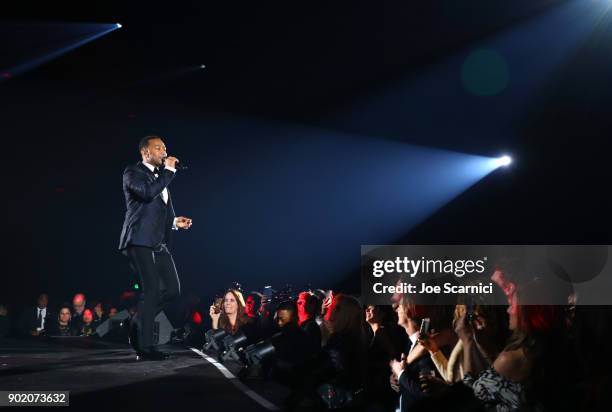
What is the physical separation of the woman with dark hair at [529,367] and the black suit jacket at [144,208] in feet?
12.2

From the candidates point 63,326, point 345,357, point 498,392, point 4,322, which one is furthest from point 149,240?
point 4,322

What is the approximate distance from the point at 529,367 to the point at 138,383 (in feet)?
9.45

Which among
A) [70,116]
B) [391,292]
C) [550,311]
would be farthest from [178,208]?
[550,311]

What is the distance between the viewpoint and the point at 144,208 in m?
6.21

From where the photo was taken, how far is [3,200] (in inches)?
639

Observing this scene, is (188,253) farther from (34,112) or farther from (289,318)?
(289,318)

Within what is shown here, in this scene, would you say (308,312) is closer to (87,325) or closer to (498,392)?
(498,392)

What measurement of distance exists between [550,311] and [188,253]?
47.9 feet

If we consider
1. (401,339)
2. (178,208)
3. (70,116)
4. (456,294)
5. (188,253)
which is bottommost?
(401,339)

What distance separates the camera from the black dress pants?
6078 millimetres

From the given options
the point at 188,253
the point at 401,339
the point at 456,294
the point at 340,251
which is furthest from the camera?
the point at 340,251

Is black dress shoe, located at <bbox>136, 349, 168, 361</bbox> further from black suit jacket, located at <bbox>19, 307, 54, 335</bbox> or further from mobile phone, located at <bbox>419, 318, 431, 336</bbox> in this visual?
black suit jacket, located at <bbox>19, 307, 54, 335</bbox>

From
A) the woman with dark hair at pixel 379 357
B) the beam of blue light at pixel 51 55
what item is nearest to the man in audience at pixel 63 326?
the beam of blue light at pixel 51 55

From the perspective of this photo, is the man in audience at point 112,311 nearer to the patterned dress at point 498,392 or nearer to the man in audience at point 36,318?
the man in audience at point 36,318
